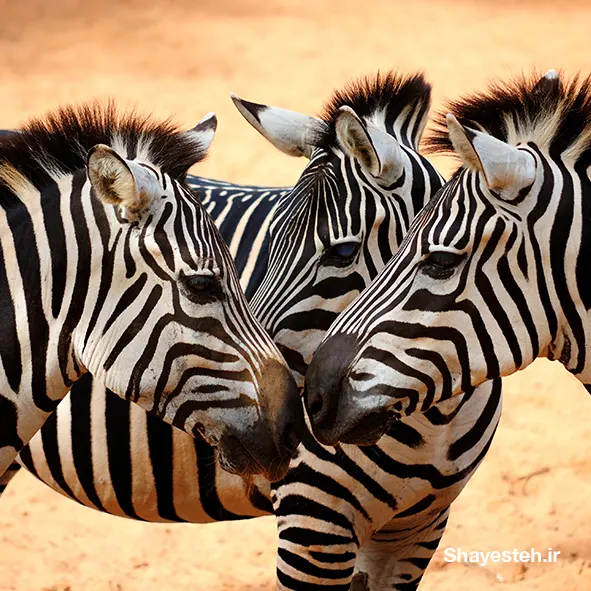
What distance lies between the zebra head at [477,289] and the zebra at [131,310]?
0.31 m

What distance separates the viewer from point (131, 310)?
3562 mm

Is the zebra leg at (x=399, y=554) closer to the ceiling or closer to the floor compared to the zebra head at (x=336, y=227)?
closer to the floor

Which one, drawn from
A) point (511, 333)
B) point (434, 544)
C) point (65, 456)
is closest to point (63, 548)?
point (65, 456)

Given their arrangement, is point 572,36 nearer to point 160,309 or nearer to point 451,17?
point 451,17

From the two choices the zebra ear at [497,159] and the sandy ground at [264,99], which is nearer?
the zebra ear at [497,159]

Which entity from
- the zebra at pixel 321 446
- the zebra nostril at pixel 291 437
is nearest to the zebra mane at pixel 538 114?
the zebra at pixel 321 446

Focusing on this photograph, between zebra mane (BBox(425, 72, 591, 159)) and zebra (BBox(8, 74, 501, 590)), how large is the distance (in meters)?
0.48

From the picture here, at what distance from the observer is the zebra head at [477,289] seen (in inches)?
142

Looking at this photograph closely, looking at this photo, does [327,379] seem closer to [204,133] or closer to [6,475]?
[204,133]

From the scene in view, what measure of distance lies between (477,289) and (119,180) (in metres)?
1.36

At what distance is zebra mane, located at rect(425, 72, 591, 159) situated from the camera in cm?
373

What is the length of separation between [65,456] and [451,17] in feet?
44.9
